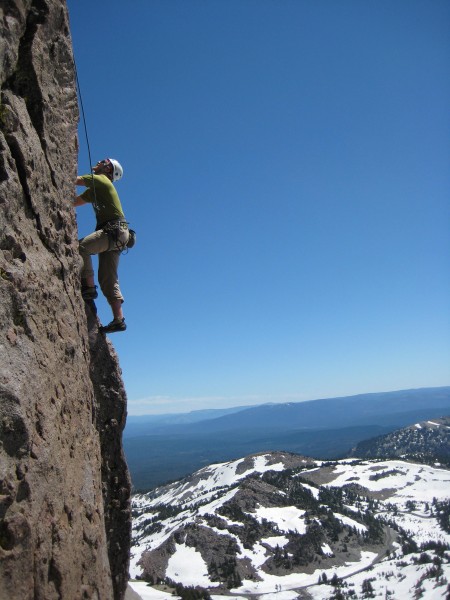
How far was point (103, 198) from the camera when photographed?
406 inches

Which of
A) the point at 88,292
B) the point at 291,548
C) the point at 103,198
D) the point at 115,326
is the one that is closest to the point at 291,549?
the point at 291,548

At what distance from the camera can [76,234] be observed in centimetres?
895

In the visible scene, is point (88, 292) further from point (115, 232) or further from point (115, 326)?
point (115, 232)

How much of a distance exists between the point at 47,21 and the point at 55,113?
5.50 ft

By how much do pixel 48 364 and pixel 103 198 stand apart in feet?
16.1

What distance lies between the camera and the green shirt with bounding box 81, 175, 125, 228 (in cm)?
1005

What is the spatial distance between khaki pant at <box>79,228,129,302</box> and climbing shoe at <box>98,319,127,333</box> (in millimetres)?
535

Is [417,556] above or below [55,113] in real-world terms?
below

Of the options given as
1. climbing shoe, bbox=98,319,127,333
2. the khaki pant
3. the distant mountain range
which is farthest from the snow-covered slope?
the khaki pant

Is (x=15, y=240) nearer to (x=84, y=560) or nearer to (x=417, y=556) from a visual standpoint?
(x=84, y=560)

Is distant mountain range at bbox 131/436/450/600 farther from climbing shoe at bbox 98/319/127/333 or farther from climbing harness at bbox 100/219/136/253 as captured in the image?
climbing harness at bbox 100/219/136/253

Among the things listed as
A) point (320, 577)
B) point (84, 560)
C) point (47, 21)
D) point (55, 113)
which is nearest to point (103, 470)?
point (84, 560)

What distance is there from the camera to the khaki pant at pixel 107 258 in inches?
385

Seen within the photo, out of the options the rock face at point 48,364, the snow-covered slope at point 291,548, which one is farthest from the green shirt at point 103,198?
the snow-covered slope at point 291,548
